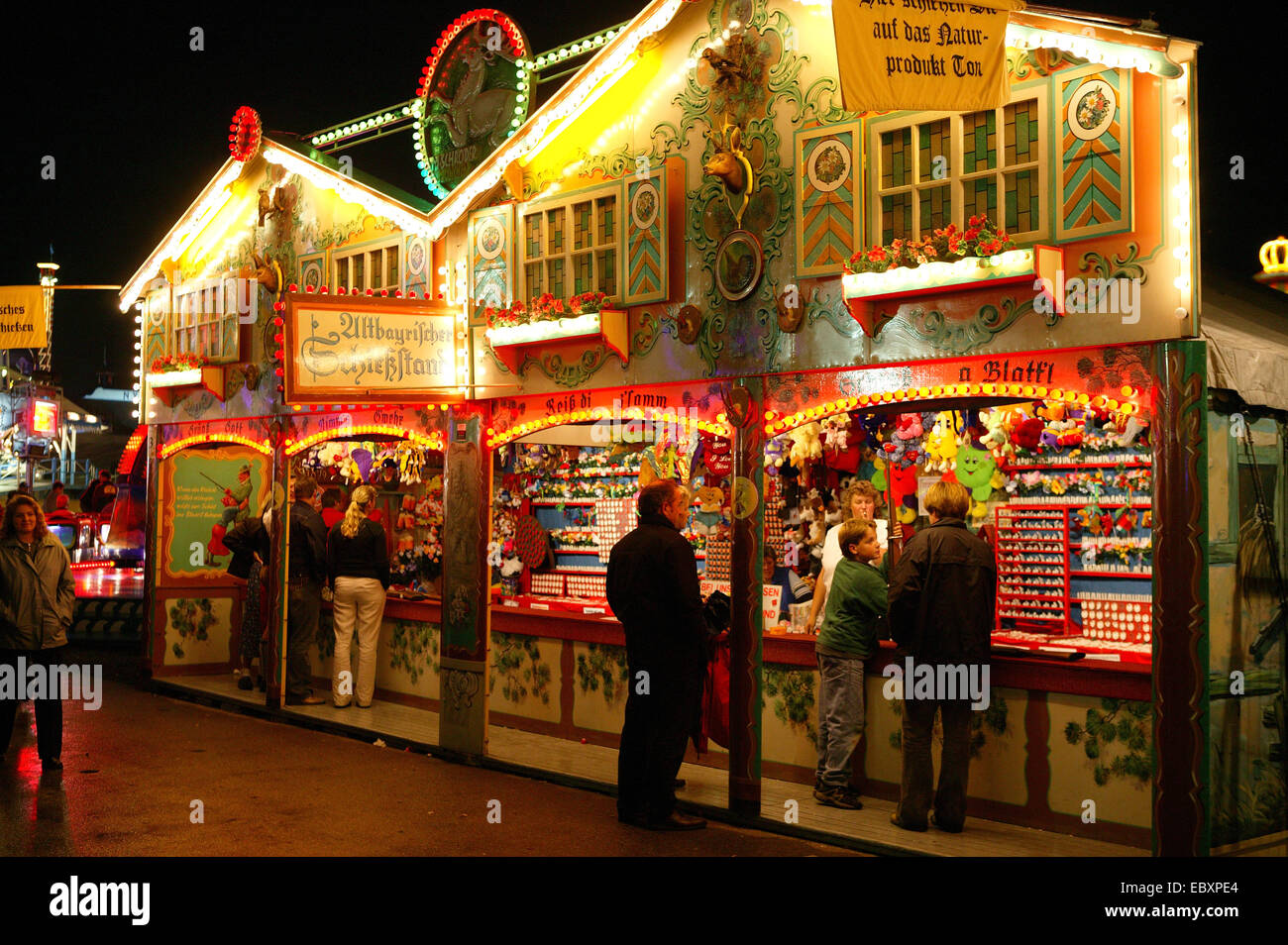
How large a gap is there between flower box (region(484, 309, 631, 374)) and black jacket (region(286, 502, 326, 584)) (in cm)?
387

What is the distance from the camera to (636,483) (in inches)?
463

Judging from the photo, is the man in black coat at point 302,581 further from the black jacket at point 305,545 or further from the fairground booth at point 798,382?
the fairground booth at point 798,382

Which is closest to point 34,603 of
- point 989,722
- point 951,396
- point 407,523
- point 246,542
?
point 246,542

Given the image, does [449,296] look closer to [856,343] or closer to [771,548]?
[771,548]

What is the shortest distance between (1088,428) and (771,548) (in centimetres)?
284

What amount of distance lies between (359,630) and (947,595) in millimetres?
7234

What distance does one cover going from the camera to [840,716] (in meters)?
8.39

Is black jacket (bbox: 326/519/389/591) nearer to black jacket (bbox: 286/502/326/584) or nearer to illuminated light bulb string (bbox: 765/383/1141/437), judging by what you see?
black jacket (bbox: 286/502/326/584)

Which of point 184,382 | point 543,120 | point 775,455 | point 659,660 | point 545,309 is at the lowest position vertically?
point 659,660

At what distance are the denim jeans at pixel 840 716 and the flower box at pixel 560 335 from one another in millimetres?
3000

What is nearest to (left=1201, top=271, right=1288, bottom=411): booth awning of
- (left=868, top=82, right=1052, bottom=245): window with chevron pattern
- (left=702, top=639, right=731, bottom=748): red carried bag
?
(left=868, top=82, right=1052, bottom=245): window with chevron pattern

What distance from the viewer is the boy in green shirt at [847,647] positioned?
27.5 feet

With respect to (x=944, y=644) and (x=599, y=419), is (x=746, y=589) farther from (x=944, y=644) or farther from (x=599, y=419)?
(x=599, y=419)

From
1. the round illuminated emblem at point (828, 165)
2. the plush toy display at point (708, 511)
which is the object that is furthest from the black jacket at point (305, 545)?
the round illuminated emblem at point (828, 165)
